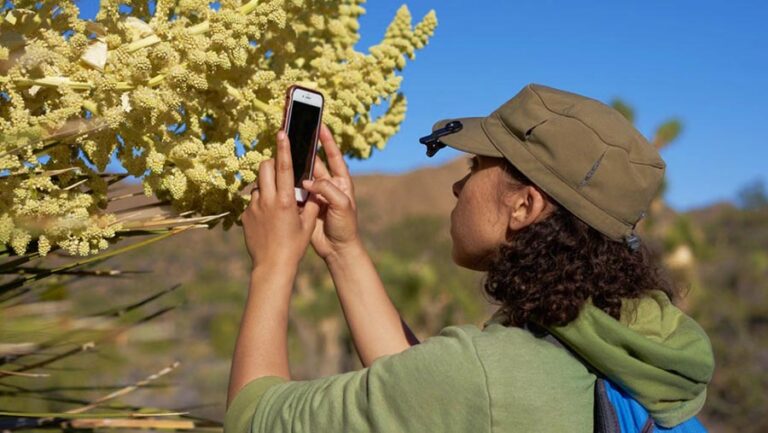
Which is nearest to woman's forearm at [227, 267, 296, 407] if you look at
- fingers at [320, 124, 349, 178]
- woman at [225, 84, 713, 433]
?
woman at [225, 84, 713, 433]

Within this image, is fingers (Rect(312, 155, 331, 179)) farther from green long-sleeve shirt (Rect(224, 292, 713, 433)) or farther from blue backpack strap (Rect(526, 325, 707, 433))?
blue backpack strap (Rect(526, 325, 707, 433))

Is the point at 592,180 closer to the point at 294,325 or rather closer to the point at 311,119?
the point at 311,119

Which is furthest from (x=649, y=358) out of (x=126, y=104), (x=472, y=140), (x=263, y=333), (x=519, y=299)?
(x=126, y=104)

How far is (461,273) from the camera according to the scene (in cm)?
1468

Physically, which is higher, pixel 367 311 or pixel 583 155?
pixel 583 155

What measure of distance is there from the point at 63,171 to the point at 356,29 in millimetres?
610

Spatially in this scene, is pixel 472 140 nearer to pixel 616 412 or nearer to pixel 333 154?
pixel 333 154

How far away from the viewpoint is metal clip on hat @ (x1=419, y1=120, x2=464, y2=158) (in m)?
1.35

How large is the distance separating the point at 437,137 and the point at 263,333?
1.50 ft

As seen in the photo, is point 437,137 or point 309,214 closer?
point 309,214

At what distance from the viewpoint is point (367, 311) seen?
1.50 m

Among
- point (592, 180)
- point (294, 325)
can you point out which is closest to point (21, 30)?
point (592, 180)

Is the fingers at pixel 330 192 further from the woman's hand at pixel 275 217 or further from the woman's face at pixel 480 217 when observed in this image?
the woman's face at pixel 480 217

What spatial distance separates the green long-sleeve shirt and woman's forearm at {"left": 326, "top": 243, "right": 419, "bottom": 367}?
0.38 meters
